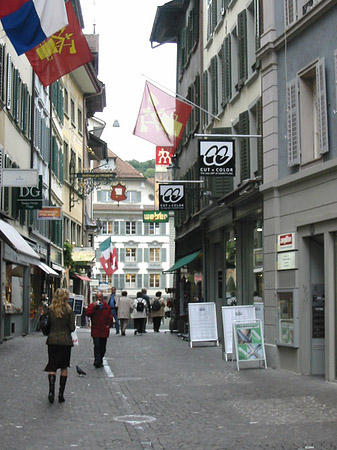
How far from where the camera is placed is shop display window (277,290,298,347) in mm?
16656

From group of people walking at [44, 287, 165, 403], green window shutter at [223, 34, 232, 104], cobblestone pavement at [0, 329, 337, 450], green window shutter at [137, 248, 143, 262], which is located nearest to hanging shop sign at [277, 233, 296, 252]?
cobblestone pavement at [0, 329, 337, 450]

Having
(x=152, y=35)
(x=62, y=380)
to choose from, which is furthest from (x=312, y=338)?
(x=152, y=35)

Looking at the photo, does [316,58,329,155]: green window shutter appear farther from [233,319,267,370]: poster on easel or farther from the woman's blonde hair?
the woman's blonde hair

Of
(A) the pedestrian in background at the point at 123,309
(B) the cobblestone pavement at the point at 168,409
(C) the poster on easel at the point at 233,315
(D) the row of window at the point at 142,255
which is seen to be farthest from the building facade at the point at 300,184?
(D) the row of window at the point at 142,255

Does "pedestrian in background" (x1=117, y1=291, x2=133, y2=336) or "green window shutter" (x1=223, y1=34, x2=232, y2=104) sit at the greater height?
"green window shutter" (x1=223, y1=34, x2=232, y2=104)

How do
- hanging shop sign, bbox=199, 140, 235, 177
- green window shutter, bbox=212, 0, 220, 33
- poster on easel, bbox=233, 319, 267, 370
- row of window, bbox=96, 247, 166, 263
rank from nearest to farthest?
poster on easel, bbox=233, 319, 267, 370
hanging shop sign, bbox=199, 140, 235, 177
green window shutter, bbox=212, 0, 220, 33
row of window, bbox=96, 247, 166, 263

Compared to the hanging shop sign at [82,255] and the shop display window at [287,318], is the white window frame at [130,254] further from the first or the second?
the shop display window at [287,318]

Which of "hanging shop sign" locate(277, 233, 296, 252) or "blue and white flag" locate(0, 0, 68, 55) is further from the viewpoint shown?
"hanging shop sign" locate(277, 233, 296, 252)

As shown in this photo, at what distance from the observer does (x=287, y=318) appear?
56.4 ft

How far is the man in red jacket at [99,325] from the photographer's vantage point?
1822 centimetres

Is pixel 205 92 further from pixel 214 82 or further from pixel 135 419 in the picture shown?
pixel 135 419

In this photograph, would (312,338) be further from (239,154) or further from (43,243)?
(43,243)

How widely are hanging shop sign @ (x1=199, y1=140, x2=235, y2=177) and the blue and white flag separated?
5762 millimetres

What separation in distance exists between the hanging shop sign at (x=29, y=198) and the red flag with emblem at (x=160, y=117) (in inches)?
235
